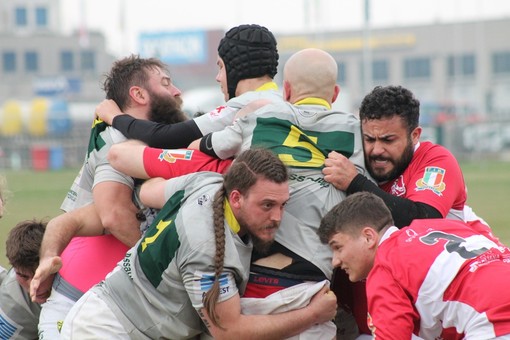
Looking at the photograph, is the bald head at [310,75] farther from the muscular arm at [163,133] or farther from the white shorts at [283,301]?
the white shorts at [283,301]

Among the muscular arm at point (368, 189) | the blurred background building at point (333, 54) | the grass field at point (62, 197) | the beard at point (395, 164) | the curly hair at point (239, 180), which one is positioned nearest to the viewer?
the curly hair at point (239, 180)

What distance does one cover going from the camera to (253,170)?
445 cm

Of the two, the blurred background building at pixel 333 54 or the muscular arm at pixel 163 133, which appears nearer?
the muscular arm at pixel 163 133

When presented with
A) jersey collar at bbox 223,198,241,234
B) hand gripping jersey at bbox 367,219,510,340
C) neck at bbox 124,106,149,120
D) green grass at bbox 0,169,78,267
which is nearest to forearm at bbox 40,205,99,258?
neck at bbox 124,106,149,120

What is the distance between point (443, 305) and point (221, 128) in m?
1.66

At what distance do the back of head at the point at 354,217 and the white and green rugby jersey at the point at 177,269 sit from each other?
42 cm

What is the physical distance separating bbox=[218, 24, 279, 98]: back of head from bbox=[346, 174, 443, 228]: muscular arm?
0.89m

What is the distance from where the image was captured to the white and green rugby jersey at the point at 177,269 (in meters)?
4.42

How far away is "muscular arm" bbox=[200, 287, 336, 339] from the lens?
14.7 ft

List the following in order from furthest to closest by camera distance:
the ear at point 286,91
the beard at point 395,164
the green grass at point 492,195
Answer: the green grass at point 492,195
the ear at point 286,91
the beard at point 395,164

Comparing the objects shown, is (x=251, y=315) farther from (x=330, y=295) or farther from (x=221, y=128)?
(x=221, y=128)

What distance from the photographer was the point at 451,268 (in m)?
4.21

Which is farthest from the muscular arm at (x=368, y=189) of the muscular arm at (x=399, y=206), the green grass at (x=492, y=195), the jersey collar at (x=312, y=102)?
the green grass at (x=492, y=195)

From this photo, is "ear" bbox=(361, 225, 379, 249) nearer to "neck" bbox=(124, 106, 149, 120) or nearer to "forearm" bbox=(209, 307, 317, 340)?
"forearm" bbox=(209, 307, 317, 340)
